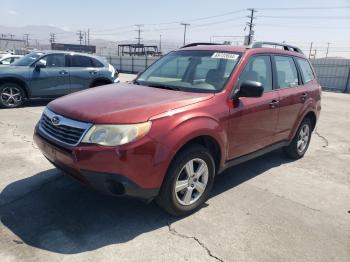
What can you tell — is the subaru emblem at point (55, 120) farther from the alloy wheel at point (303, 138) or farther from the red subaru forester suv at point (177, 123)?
the alloy wheel at point (303, 138)

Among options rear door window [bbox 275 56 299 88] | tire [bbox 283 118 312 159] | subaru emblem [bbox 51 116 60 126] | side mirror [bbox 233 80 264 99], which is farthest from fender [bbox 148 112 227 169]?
tire [bbox 283 118 312 159]

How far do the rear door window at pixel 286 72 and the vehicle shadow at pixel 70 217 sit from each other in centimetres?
183

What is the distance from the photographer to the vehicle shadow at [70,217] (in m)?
3.09

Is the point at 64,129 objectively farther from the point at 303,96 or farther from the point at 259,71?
the point at 303,96

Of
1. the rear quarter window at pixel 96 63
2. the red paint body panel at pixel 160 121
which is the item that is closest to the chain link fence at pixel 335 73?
the rear quarter window at pixel 96 63

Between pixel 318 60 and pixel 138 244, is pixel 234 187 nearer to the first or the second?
pixel 138 244

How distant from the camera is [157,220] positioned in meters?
3.54

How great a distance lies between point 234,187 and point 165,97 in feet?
5.42

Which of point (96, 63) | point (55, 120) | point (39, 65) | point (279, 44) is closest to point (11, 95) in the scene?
point (39, 65)

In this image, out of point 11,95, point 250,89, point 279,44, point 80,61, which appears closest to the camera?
point 250,89

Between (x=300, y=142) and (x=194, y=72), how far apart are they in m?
2.62

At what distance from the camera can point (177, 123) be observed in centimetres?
325

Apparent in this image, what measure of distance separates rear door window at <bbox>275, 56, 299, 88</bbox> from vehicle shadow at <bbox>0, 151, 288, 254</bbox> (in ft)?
5.99

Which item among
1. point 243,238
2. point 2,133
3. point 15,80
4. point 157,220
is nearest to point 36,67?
point 15,80
